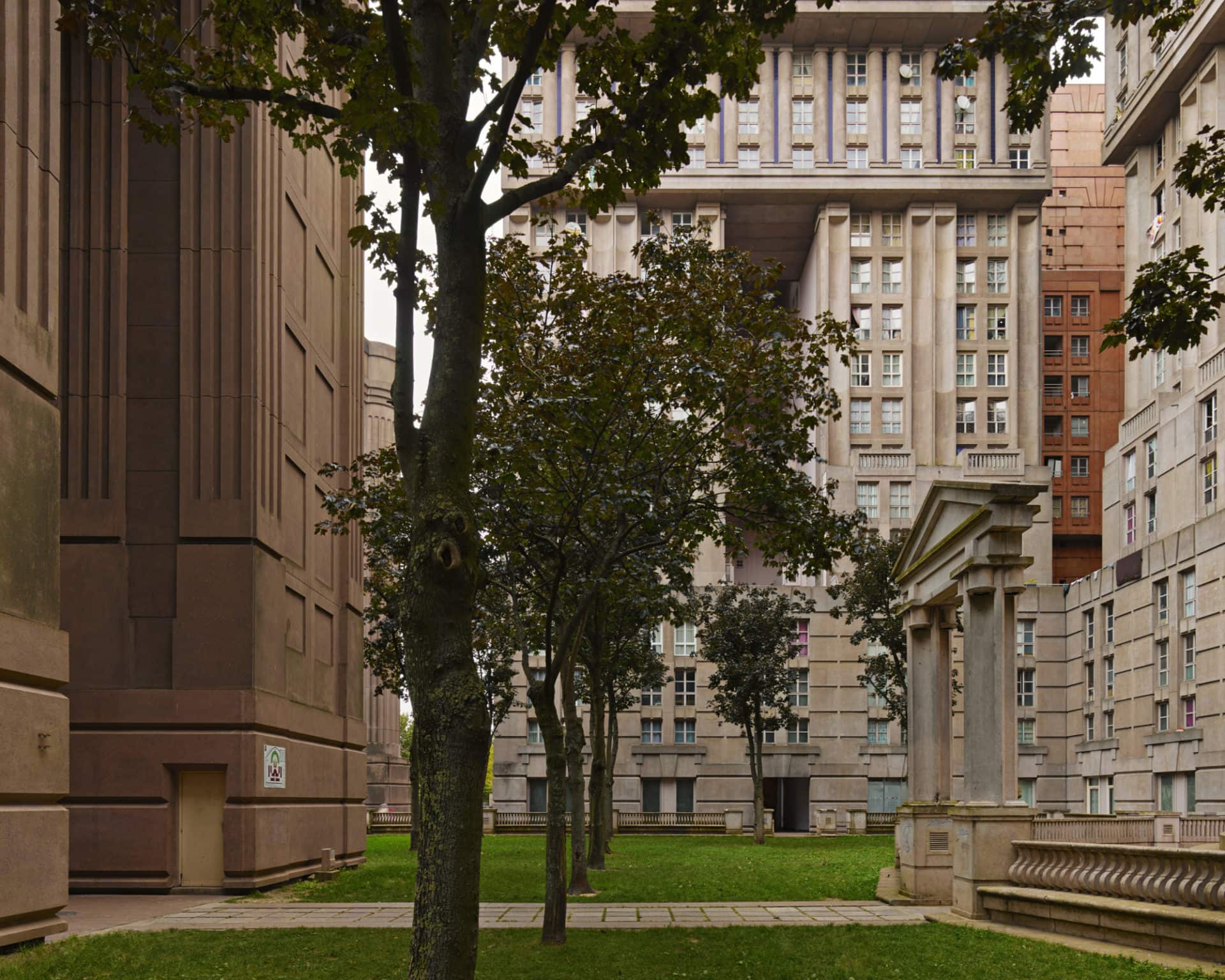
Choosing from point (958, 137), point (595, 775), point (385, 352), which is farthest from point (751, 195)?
point (595, 775)

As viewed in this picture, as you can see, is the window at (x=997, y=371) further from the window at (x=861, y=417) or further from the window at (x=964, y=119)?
the window at (x=964, y=119)

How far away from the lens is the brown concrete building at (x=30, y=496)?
52.7 ft

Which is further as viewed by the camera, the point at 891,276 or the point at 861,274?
the point at 861,274

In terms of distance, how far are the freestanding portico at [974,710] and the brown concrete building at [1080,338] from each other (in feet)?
208

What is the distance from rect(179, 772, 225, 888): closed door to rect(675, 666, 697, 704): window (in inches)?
1919

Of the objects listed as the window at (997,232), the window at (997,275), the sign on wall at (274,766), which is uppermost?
the window at (997,232)

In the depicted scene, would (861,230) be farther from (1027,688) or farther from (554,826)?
(554,826)

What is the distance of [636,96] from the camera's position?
37.5 feet

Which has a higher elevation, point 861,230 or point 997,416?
point 861,230

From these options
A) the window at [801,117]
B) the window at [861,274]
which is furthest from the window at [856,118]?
the window at [861,274]

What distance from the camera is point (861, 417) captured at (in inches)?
3167

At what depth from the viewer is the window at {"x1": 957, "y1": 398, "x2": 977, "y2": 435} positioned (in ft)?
265

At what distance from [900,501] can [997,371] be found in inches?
450

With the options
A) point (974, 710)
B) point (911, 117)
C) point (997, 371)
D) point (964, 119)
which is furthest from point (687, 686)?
point (974, 710)
